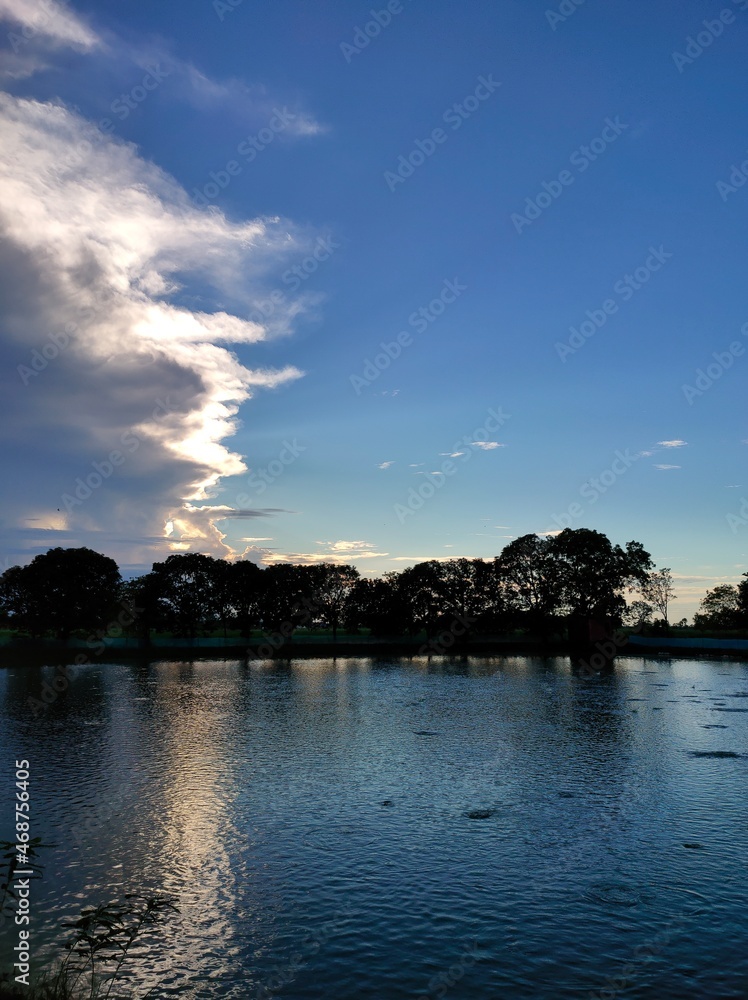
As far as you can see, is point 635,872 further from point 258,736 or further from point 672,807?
point 258,736

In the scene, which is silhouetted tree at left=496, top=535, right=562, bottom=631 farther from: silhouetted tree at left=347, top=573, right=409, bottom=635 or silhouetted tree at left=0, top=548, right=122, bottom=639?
silhouetted tree at left=0, top=548, right=122, bottom=639

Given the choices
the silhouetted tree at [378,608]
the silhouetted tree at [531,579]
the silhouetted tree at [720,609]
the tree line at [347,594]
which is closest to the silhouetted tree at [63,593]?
the tree line at [347,594]

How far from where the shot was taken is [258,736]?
39.3 meters

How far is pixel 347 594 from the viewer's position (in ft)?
506

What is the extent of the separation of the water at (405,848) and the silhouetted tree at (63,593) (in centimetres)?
8278

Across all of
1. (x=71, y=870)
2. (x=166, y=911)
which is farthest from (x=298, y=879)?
(x=71, y=870)

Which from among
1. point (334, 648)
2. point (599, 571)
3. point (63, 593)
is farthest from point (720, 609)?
point (63, 593)

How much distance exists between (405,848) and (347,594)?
442ft

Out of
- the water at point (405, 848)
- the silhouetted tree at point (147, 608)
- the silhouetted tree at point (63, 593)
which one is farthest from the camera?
the silhouetted tree at point (147, 608)

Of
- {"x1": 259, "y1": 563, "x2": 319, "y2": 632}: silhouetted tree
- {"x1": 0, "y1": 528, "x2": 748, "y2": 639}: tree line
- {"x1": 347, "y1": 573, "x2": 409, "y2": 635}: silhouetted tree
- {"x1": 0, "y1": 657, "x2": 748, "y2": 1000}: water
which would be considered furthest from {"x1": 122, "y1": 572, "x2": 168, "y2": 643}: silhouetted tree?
{"x1": 0, "y1": 657, "x2": 748, "y2": 1000}: water

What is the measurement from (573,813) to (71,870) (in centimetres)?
1618

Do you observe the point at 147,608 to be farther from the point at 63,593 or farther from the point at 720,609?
the point at 720,609

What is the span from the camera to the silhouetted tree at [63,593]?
122 meters

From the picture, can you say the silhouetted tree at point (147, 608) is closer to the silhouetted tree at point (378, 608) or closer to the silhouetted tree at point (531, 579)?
the silhouetted tree at point (378, 608)
